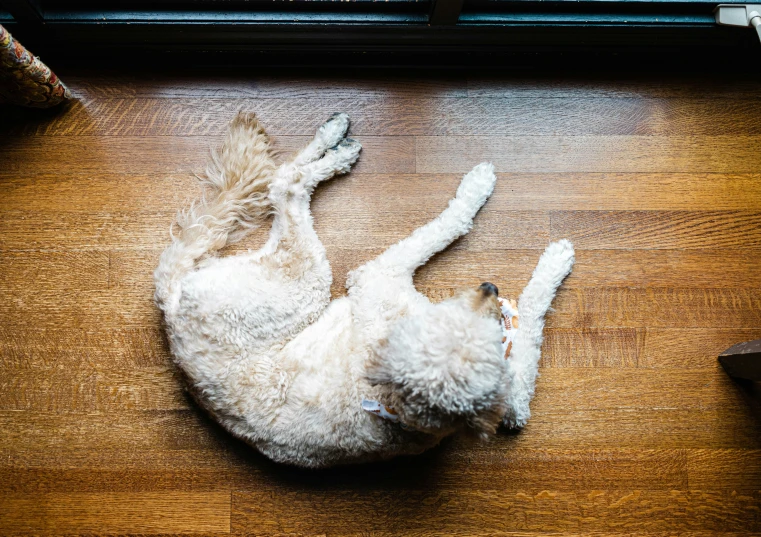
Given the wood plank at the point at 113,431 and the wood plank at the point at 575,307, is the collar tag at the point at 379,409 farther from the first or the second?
the wood plank at the point at 113,431

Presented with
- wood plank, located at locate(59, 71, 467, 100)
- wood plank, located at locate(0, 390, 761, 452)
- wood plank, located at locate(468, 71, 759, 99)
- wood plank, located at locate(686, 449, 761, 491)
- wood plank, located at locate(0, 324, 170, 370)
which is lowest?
wood plank, located at locate(686, 449, 761, 491)

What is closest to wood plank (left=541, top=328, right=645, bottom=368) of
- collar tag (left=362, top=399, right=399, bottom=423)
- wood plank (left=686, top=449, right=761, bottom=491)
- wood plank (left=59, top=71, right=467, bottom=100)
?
wood plank (left=686, top=449, right=761, bottom=491)

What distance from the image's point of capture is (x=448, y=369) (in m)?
1.06

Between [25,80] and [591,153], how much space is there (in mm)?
1793

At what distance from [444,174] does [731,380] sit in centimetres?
116

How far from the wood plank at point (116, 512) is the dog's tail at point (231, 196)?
76 cm

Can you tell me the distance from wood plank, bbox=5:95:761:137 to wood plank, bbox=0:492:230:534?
1.18 m

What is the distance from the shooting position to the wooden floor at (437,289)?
1572 millimetres

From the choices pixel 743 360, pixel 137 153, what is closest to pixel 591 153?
pixel 743 360

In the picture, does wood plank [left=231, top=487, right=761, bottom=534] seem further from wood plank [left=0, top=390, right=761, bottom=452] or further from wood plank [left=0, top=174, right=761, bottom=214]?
wood plank [left=0, top=174, right=761, bottom=214]

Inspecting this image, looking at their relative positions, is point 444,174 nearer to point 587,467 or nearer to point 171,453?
point 587,467

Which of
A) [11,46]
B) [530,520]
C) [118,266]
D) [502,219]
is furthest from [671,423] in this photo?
[11,46]

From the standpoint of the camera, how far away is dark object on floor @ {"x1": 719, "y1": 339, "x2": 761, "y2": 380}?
58.5 inches

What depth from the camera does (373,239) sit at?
1.63 metres
